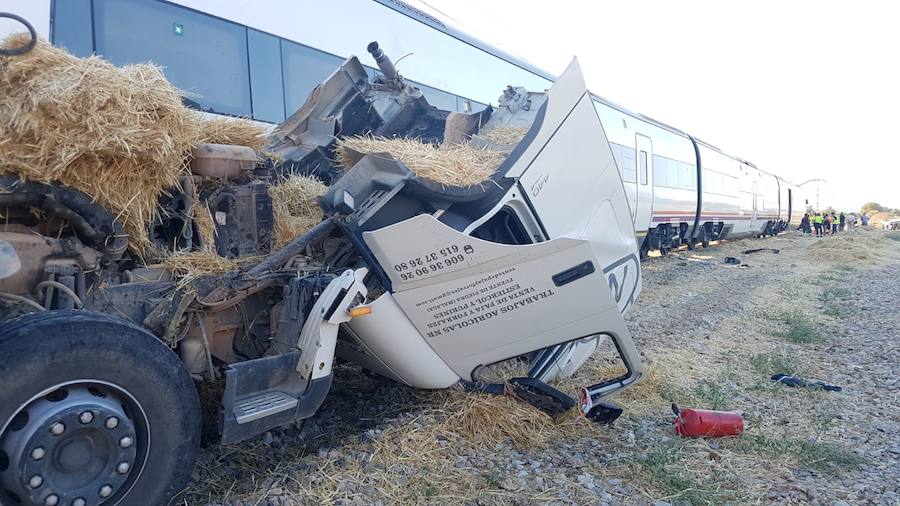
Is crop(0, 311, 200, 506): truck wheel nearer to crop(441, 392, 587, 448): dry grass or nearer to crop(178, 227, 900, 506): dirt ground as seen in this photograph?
crop(178, 227, 900, 506): dirt ground

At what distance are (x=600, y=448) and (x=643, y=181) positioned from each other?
41.4 feet

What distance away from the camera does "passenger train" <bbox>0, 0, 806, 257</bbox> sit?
19.0 ft

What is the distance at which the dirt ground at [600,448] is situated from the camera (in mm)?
3025

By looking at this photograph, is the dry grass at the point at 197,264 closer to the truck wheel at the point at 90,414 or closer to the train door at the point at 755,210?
the truck wheel at the point at 90,414

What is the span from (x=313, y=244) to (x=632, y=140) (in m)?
12.9

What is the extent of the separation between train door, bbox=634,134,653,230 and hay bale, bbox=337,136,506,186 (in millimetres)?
11453

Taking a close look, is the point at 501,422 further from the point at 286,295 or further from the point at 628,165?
the point at 628,165

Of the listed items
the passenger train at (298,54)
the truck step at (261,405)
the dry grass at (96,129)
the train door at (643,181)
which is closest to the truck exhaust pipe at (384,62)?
the passenger train at (298,54)

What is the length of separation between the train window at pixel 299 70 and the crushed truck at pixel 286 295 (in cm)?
327

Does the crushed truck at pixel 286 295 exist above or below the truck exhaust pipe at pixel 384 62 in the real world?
below

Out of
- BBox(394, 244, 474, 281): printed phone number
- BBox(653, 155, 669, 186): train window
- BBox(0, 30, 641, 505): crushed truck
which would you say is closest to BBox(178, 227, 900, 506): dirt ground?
BBox(0, 30, 641, 505): crushed truck

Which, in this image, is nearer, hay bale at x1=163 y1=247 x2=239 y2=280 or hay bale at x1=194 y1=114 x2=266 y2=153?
hay bale at x1=163 y1=247 x2=239 y2=280

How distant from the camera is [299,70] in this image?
7.88m

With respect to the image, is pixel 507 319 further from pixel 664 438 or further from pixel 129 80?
pixel 129 80
